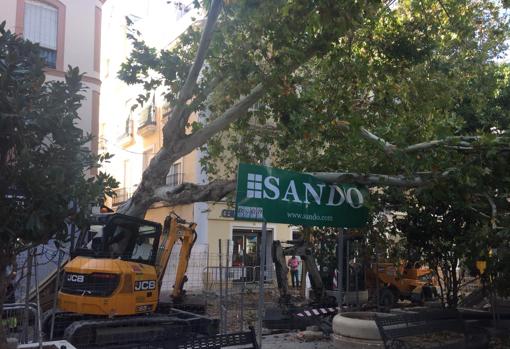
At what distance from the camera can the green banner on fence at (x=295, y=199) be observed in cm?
752

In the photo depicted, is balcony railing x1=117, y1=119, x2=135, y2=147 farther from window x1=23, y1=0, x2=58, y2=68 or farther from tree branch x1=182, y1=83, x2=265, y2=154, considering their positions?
tree branch x1=182, y1=83, x2=265, y2=154

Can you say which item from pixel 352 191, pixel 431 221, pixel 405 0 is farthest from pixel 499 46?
pixel 352 191

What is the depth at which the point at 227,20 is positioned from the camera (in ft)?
28.2

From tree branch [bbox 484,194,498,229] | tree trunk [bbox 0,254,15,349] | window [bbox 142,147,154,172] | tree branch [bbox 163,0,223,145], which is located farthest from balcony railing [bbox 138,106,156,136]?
tree trunk [bbox 0,254,15,349]

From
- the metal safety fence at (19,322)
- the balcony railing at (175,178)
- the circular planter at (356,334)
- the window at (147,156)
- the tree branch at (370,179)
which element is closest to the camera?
the metal safety fence at (19,322)

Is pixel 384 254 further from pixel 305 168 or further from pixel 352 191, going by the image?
pixel 352 191

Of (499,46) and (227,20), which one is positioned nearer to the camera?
(227,20)

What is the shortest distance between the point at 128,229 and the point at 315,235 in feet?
20.6

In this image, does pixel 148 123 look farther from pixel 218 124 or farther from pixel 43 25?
pixel 218 124

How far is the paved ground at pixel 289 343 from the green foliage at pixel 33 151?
22.5ft

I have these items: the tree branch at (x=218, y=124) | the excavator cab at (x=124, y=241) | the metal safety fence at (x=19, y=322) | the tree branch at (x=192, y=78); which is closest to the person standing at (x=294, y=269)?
the excavator cab at (x=124, y=241)

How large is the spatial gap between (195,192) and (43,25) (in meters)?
13.1

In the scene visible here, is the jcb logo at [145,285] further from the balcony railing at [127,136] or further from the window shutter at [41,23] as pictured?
the balcony railing at [127,136]

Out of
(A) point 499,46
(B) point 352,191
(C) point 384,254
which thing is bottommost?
(C) point 384,254
